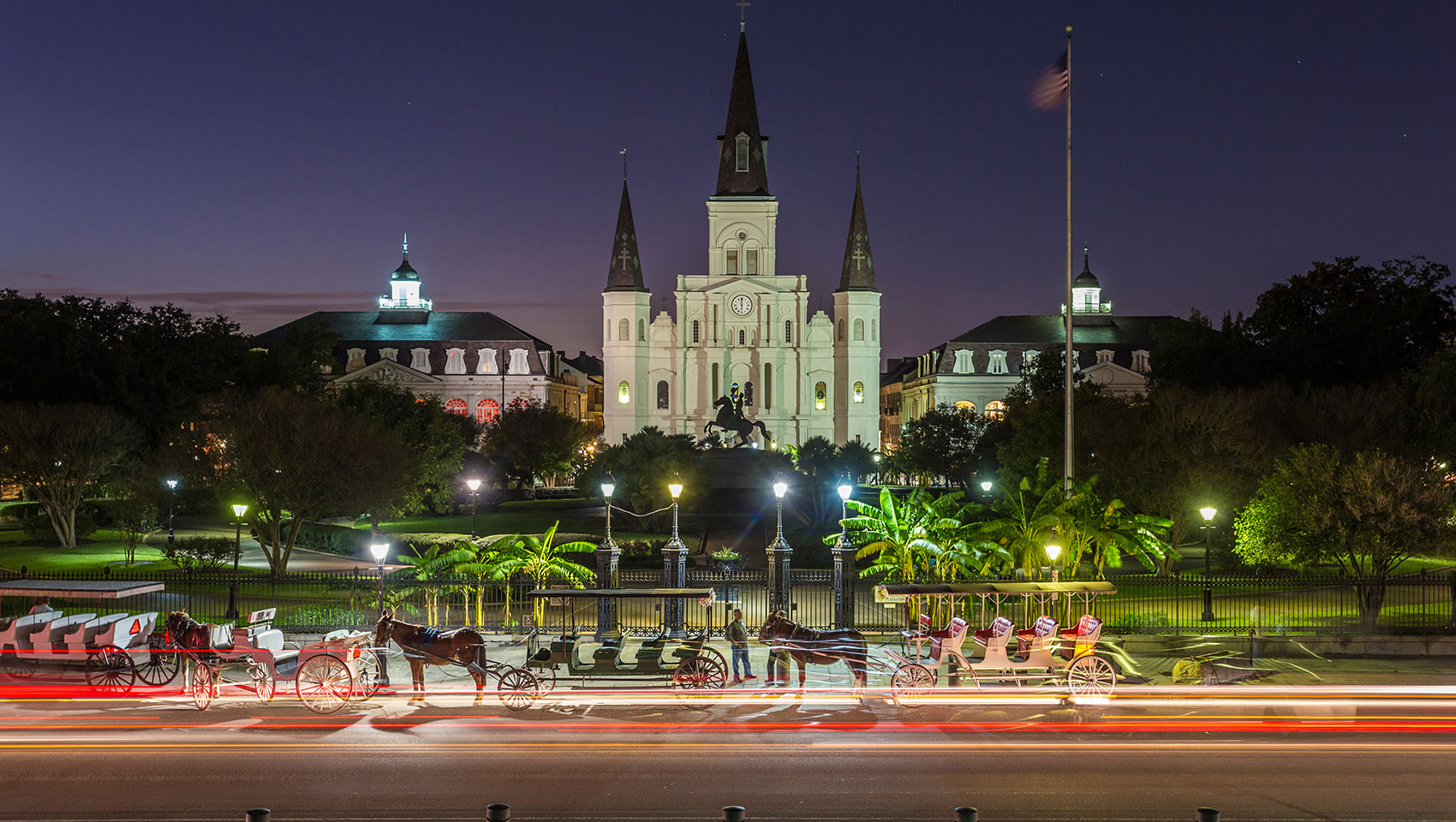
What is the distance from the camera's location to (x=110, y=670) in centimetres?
1556

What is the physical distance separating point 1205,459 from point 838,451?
25990 mm

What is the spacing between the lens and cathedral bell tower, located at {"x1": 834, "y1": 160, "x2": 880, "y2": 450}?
90125 millimetres

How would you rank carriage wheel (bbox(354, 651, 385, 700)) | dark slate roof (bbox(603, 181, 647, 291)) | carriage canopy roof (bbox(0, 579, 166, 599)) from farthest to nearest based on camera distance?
dark slate roof (bbox(603, 181, 647, 291))
carriage canopy roof (bbox(0, 579, 166, 599))
carriage wheel (bbox(354, 651, 385, 700))

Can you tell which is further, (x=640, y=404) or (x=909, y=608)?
(x=640, y=404)

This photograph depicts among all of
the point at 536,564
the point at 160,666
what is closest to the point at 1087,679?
the point at 536,564

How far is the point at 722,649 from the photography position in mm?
20266

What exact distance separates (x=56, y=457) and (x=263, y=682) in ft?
100

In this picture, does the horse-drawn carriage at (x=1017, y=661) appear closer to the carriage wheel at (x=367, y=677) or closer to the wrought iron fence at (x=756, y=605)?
the wrought iron fence at (x=756, y=605)

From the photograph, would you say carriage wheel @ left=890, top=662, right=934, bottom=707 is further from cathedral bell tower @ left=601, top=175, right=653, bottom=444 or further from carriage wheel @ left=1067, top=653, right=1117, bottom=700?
cathedral bell tower @ left=601, top=175, right=653, bottom=444

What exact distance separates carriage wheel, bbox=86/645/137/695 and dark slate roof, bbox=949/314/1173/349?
8881 centimetres

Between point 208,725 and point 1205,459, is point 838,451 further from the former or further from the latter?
point 208,725

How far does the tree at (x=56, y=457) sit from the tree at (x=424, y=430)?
10.2 metres

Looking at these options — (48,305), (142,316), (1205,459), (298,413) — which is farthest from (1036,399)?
(48,305)

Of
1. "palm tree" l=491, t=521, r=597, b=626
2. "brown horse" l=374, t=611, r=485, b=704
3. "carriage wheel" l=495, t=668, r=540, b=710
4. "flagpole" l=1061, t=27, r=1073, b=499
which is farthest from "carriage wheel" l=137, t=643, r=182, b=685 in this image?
"flagpole" l=1061, t=27, r=1073, b=499
